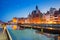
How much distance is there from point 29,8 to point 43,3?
649 millimetres

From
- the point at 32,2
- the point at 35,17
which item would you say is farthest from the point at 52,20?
the point at 32,2

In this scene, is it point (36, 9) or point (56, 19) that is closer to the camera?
point (36, 9)

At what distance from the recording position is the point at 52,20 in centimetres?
1030

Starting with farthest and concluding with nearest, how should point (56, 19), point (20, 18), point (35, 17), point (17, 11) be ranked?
1. point (56, 19)
2. point (35, 17)
3. point (20, 18)
4. point (17, 11)

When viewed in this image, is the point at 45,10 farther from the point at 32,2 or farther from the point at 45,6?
the point at 32,2

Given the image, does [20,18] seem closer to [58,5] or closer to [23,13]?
[23,13]

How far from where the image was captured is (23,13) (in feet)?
26.6

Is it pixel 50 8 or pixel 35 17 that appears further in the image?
pixel 35 17

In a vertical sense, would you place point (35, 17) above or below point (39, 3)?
below

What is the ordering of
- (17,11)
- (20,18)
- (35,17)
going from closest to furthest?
(17,11) < (20,18) < (35,17)

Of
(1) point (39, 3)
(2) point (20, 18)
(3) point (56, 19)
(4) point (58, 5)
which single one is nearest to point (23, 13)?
(2) point (20, 18)

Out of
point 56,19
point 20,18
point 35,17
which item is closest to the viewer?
point 20,18

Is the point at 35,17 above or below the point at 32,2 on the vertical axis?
below

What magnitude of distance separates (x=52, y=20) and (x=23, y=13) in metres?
2.74
